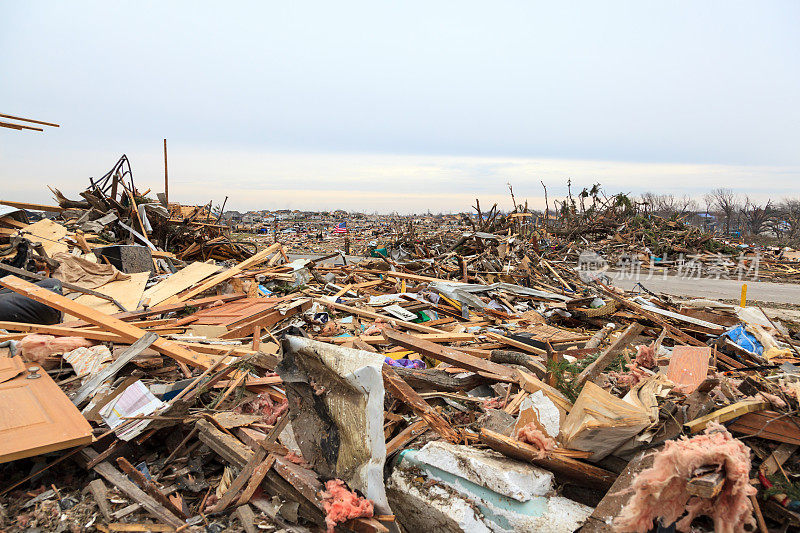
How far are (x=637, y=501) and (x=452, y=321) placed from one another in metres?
5.05

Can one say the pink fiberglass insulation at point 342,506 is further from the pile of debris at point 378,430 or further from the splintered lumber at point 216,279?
the splintered lumber at point 216,279

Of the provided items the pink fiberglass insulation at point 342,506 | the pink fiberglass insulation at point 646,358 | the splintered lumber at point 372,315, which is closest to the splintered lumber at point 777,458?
the pink fiberglass insulation at point 646,358

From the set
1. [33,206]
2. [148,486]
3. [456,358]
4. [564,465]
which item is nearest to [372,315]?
[456,358]

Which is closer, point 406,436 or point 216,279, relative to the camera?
point 406,436

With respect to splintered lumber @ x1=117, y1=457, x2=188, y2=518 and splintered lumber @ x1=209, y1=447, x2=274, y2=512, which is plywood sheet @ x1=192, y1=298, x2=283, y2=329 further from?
splintered lumber @ x1=209, y1=447, x2=274, y2=512

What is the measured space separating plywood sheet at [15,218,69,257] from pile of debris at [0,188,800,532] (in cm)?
314

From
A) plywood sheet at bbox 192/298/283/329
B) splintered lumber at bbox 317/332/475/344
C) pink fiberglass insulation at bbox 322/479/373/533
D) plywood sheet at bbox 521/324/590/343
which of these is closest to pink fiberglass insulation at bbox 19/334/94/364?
plywood sheet at bbox 192/298/283/329

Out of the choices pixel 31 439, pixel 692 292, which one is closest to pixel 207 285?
pixel 31 439

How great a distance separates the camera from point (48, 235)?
8.88 m

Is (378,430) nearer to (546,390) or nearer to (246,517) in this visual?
(246,517)

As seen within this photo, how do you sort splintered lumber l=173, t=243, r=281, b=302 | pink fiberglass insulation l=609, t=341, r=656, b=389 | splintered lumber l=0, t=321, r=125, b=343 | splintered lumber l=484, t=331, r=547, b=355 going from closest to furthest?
pink fiberglass insulation l=609, t=341, r=656, b=389
splintered lumber l=0, t=321, r=125, b=343
splintered lumber l=484, t=331, r=547, b=355
splintered lumber l=173, t=243, r=281, b=302

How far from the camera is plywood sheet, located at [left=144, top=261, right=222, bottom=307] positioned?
718 cm

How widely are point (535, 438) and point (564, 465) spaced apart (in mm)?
205

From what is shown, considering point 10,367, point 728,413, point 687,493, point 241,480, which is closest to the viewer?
point 687,493
